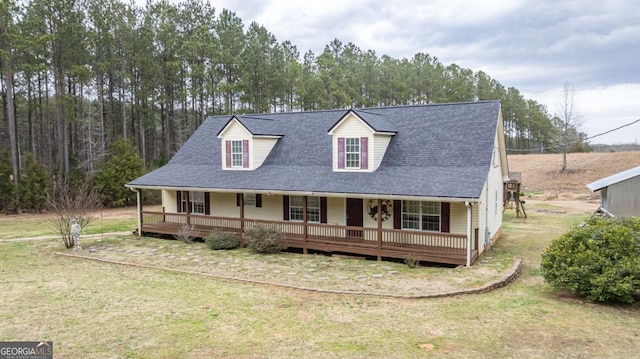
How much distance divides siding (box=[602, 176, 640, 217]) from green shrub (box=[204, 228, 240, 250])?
1713 centimetres

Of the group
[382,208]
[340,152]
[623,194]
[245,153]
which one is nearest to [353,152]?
[340,152]

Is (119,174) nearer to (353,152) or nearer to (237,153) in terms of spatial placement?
(237,153)

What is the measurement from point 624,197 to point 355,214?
1236 cm

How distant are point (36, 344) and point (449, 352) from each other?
807 cm

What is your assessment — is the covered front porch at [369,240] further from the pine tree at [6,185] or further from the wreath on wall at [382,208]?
the pine tree at [6,185]

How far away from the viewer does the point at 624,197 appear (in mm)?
18969

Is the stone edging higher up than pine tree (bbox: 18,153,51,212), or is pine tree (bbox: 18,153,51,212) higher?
pine tree (bbox: 18,153,51,212)

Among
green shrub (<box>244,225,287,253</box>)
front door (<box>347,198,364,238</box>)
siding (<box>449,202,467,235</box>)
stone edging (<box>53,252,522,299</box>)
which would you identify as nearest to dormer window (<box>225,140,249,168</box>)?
green shrub (<box>244,225,287,253</box>)

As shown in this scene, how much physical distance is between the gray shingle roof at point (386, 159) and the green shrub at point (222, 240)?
6.52 ft

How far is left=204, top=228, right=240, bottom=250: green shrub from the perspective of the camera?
691 inches

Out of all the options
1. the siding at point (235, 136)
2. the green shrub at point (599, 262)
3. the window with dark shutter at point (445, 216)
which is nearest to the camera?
the green shrub at point (599, 262)

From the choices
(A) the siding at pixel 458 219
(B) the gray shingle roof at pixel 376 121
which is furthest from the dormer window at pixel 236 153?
(A) the siding at pixel 458 219

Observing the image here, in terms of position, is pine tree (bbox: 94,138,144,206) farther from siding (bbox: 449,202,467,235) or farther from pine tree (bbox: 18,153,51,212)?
siding (bbox: 449,202,467,235)

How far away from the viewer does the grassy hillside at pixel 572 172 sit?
44.4 m
